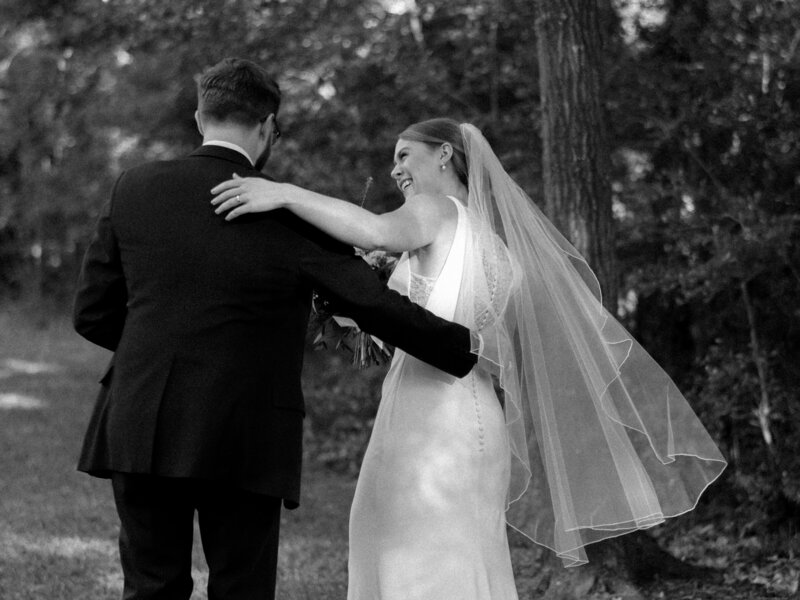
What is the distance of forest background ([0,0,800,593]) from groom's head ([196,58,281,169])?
8.80 ft

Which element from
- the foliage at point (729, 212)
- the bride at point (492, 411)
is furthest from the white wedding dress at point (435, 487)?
the foliage at point (729, 212)

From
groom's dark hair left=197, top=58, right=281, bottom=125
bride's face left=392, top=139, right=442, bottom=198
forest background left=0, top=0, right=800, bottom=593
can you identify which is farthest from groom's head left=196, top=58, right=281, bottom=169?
forest background left=0, top=0, right=800, bottom=593

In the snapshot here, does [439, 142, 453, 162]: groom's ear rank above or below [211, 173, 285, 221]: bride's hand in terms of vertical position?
above

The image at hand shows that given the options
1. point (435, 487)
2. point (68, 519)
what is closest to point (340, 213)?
point (435, 487)

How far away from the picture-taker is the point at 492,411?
363cm

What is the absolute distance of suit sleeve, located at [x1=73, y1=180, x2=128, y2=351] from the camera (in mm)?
3010

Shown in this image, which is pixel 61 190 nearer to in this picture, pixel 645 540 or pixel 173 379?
pixel 645 540

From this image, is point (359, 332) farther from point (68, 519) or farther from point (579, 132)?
point (68, 519)

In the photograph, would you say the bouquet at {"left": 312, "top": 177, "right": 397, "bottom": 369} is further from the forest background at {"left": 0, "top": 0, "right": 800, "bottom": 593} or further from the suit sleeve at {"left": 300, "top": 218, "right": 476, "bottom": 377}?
the forest background at {"left": 0, "top": 0, "right": 800, "bottom": 593}

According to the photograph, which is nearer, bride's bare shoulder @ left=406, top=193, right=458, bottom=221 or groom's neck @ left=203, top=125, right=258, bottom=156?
groom's neck @ left=203, top=125, right=258, bottom=156

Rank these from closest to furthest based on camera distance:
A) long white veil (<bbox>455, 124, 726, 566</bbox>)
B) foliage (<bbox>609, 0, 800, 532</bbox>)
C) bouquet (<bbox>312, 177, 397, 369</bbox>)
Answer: long white veil (<bbox>455, 124, 726, 566</bbox>), bouquet (<bbox>312, 177, 397, 369</bbox>), foliage (<bbox>609, 0, 800, 532</bbox>)

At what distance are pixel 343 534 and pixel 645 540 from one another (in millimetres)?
2386

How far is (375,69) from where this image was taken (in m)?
8.65

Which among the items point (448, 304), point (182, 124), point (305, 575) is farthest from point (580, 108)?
point (182, 124)
